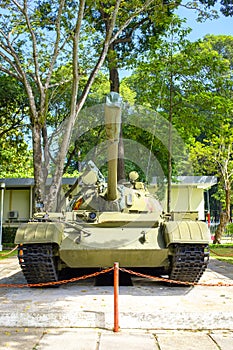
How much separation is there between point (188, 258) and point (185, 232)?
424 mm

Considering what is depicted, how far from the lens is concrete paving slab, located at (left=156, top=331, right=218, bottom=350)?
16.3ft

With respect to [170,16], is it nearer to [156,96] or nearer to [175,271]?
[156,96]

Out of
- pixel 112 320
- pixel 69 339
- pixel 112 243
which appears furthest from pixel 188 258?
pixel 69 339

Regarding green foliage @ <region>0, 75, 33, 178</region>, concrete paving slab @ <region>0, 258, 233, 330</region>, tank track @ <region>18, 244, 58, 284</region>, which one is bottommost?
concrete paving slab @ <region>0, 258, 233, 330</region>

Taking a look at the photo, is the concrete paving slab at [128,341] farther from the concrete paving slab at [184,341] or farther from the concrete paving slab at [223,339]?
the concrete paving slab at [223,339]

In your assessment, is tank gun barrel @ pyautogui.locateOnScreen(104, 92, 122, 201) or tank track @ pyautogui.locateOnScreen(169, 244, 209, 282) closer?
tank gun barrel @ pyautogui.locateOnScreen(104, 92, 122, 201)

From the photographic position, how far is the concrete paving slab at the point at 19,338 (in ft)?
16.3

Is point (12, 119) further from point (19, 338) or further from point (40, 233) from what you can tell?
point (19, 338)

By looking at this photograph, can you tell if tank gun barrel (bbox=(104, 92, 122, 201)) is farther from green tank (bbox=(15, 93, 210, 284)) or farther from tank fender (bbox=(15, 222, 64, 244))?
tank fender (bbox=(15, 222, 64, 244))

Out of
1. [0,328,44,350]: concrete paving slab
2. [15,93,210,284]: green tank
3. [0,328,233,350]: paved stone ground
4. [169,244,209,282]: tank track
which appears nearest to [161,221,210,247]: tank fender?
[15,93,210,284]: green tank

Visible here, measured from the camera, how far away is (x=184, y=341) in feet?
17.0

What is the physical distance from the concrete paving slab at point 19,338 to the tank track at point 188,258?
111 inches

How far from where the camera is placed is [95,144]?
23.1 meters

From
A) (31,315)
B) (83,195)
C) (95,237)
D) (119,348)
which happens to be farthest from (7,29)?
(119,348)
